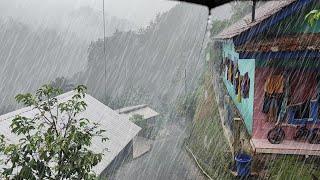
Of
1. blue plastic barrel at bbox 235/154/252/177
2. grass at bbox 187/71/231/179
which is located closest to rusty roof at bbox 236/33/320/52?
blue plastic barrel at bbox 235/154/252/177

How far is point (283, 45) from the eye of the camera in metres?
7.67

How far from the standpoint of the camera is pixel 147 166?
22.8m

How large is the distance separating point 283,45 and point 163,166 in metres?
16.1

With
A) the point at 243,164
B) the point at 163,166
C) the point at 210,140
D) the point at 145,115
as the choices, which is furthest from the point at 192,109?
the point at 243,164

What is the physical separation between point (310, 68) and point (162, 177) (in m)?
13.5

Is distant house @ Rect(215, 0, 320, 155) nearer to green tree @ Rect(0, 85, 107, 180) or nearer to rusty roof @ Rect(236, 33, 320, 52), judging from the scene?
rusty roof @ Rect(236, 33, 320, 52)

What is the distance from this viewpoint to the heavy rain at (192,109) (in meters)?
5.76

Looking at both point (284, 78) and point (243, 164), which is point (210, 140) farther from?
point (284, 78)

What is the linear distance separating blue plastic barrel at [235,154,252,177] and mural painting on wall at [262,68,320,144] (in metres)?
1.80

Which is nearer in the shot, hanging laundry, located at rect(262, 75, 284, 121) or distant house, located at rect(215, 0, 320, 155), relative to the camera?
distant house, located at rect(215, 0, 320, 155)

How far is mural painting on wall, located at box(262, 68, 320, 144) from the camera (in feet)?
27.7

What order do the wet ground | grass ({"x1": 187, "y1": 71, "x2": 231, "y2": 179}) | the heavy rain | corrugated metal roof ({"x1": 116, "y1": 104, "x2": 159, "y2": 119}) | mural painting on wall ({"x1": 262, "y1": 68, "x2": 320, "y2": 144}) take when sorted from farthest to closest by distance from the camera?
1. corrugated metal roof ({"x1": 116, "y1": 104, "x2": 159, "y2": 119})
2. the wet ground
3. grass ({"x1": 187, "y1": 71, "x2": 231, "y2": 179})
4. mural painting on wall ({"x1": 262, "y1": 68, "x2": 320, "y2": 144})
5. the heavy rain

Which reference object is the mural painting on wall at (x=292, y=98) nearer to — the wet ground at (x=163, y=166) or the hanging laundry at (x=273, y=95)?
the hanging laundry at (x=273, y=95)

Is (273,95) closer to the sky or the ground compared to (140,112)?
closer to the sky
